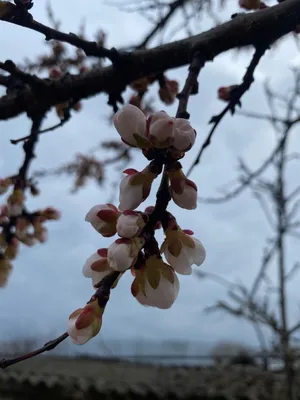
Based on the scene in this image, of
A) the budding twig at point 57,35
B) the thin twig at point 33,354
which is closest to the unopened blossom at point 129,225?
the thin twig at point 33,354

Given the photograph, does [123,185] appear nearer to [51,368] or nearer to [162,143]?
[162,143]

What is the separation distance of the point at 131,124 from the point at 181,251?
144 mm

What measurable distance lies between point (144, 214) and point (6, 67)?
0.44 m

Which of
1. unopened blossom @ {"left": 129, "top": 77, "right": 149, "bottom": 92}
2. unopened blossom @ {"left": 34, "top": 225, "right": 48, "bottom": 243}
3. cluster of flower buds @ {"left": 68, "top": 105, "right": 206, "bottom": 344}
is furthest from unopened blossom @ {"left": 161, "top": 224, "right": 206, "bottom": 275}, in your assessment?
unopened blossom @ {"left": 34, "top": 225, "right": 48, "bottom": 243}

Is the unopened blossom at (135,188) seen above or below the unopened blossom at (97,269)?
above

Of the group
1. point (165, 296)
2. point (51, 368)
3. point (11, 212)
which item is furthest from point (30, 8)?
point (51, 368)

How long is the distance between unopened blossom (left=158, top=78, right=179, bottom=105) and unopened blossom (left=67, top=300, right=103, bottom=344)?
0.69 metres

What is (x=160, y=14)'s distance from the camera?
178 centimetres

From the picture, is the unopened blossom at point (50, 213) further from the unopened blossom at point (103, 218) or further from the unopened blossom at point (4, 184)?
the unopened blossom at point (103, 218)

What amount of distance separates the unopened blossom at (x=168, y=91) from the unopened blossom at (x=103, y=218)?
60 cm

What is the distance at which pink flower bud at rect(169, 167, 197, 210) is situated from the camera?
47 centimetres

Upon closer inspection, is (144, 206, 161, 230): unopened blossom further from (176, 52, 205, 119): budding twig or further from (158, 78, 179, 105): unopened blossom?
(158, 78, 179, 105): unopened blossom

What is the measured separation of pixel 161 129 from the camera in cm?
45

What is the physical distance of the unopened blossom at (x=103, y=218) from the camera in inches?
19.5
